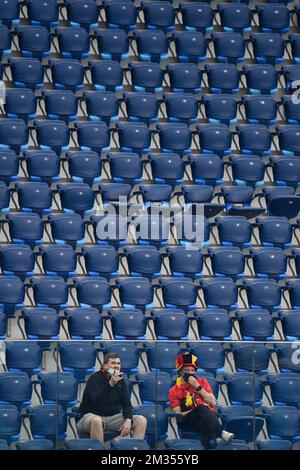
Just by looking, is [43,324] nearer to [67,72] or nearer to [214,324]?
[214,324]

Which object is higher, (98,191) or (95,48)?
(95,48)

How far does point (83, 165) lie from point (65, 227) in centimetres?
79

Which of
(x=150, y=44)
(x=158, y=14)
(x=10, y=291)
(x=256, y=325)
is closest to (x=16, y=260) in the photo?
(x=10, y=291)

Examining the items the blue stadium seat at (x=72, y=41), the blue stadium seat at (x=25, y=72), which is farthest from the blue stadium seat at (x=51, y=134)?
the blue stadium seat at (x=72, y=41)

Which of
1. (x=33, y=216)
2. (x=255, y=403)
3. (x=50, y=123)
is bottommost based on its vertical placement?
(x=255, y=403)

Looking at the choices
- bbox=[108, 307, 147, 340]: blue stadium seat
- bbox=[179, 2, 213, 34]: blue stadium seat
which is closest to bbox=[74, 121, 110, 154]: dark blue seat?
bbox=[179, 2, 213, 34]: blue stadium seat

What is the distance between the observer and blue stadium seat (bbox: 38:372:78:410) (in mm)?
9453

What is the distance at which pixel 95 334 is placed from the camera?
11.6m

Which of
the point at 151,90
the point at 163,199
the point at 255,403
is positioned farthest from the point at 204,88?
the point at 255,403

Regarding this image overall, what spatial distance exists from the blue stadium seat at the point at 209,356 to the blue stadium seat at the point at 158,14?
539 centimetres

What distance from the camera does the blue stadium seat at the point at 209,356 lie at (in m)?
9.64

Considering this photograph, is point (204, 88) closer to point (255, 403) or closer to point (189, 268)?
point (189, 268)

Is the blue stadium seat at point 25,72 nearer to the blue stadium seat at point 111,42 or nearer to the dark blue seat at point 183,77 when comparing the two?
the blue stadium seat at point 111,42

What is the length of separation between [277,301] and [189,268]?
90 cm
